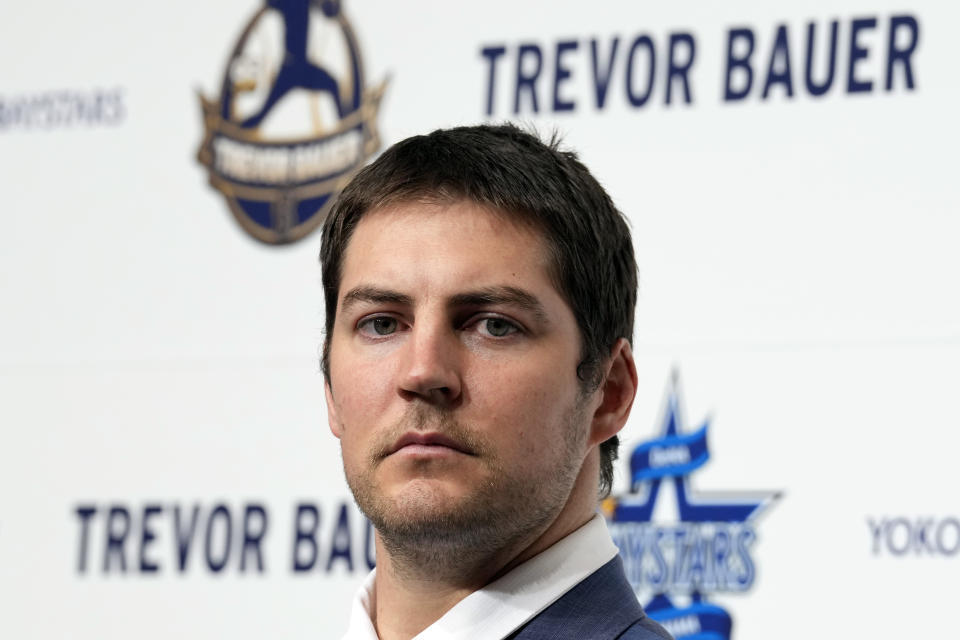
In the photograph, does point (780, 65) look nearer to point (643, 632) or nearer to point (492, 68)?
point (492, 68)

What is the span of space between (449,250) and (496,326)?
0.07 meters

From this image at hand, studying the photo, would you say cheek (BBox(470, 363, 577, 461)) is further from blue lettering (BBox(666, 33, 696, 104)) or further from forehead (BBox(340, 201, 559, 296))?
blue lettering (BBox(666, 33, 696, 104))

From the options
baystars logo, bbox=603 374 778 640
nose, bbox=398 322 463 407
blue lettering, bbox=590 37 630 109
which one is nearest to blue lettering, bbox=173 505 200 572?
baystars logo, bbox=603 374 778 640

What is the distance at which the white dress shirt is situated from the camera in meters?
1.12

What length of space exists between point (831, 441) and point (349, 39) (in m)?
1.14

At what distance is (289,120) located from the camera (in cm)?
263

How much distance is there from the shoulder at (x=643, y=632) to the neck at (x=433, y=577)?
0.10 m

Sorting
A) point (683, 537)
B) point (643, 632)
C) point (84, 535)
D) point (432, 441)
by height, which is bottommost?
point (84, 535)

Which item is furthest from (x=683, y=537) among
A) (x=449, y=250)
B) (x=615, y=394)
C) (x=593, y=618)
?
(x=449, y=250)

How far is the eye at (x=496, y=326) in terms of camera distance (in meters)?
1.12

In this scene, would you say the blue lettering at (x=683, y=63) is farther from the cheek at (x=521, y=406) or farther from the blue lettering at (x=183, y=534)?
the cheek at (x=521, y=406)

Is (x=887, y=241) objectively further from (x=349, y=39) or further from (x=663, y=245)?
(x=349, y=39)

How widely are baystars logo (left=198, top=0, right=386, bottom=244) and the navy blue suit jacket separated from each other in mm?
1495

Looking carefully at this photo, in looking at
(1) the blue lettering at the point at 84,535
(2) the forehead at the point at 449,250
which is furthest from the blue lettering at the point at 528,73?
(2) the forehead at the point at 449,250
